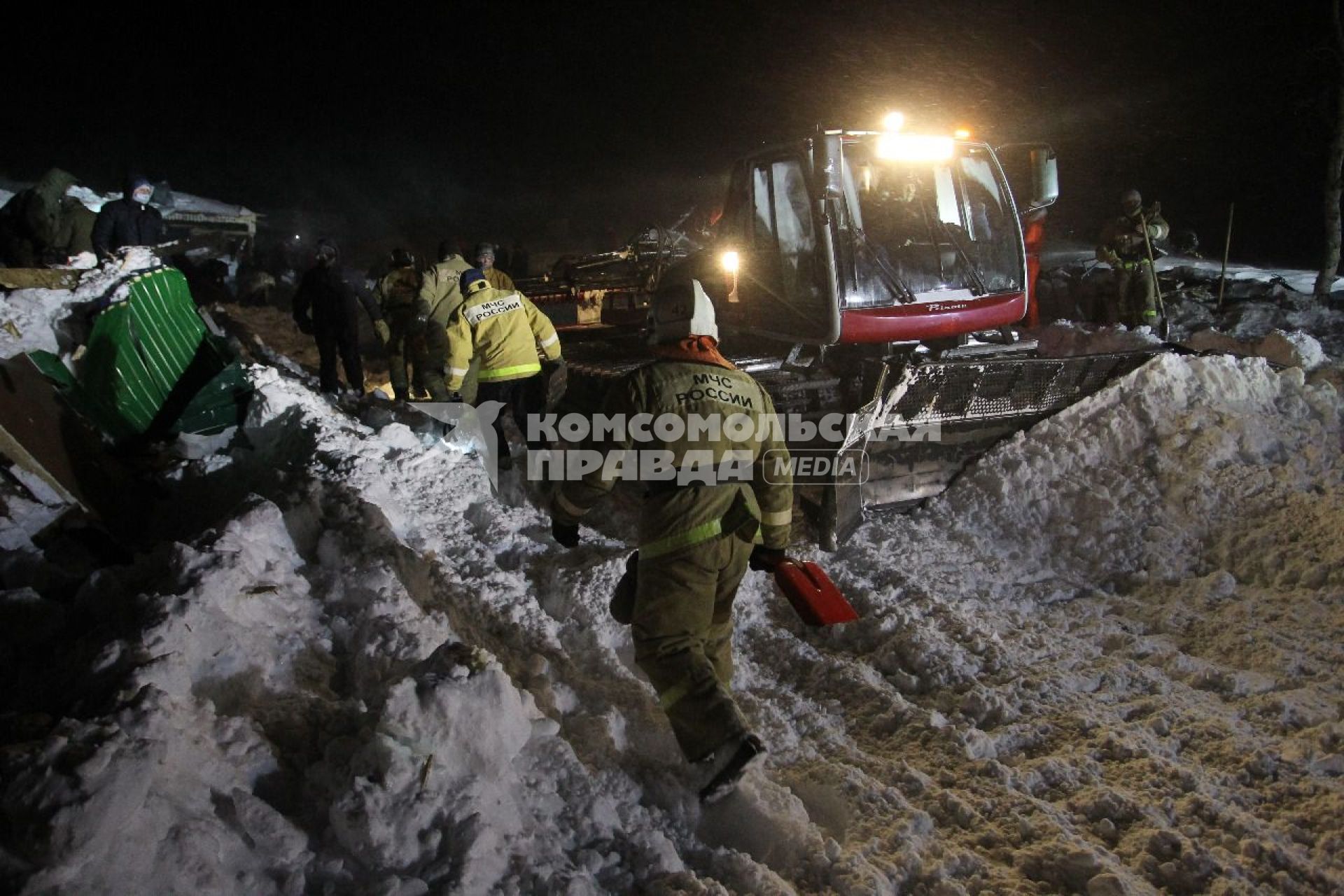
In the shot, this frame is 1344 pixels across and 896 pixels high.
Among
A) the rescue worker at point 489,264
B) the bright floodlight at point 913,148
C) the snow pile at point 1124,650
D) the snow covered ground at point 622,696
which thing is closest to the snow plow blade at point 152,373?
the snow covered ground at point 622,696

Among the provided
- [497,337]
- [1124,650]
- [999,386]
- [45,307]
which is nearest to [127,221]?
[45,307]

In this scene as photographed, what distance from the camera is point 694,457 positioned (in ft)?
10.3

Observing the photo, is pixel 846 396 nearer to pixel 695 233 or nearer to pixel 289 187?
pixel 695 233

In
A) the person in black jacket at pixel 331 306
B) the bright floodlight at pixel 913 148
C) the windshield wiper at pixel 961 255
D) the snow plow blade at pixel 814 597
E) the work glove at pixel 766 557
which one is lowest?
the snow plow blade at pixel 814 597

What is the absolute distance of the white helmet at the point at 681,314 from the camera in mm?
3277

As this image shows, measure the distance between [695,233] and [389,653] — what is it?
703 cm

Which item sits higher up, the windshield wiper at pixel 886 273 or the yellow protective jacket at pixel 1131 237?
the yellow protective jacket at pixel 1131 237

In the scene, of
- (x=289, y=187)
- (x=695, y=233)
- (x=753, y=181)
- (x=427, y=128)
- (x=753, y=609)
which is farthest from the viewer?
(x=427, y=128)

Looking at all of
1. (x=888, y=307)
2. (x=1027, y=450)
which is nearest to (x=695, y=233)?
(x=888, y=307)

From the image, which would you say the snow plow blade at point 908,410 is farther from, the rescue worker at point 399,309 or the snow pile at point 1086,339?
the rescue worker at point 399,309

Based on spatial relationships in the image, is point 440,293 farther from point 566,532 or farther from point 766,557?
point 766,557

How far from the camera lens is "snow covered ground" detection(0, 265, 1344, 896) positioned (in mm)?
2160

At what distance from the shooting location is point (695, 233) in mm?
9258

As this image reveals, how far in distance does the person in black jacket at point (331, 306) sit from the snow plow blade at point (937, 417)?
15.8 feet
